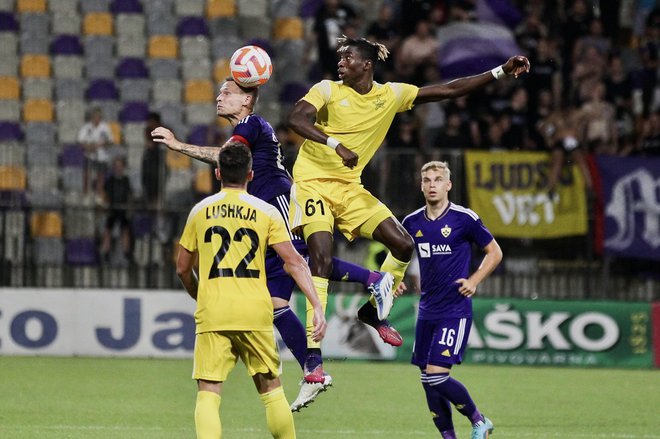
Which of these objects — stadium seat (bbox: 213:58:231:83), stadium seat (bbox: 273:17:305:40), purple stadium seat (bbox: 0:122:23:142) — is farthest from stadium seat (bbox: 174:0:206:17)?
purple stadium seat (bbox: 0:122:23:142)

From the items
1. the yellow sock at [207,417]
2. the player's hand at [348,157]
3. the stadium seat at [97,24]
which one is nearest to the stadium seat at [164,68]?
the stadium seat at [97,24]

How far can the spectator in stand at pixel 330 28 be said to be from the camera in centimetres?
2000

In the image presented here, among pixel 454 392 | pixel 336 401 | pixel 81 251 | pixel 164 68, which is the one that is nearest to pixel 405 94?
pixel 454 392

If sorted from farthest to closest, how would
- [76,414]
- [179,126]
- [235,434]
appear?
[179,126] → [76,414] → [235,434]

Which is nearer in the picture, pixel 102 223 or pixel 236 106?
pixel 236 106

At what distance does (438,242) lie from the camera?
1062 centimetres

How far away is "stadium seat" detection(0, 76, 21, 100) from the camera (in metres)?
20.6

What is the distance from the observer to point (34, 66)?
2103 centimetres

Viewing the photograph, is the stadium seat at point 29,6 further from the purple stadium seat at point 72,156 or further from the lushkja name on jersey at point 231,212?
the lushkja name on jersey at point 231,212

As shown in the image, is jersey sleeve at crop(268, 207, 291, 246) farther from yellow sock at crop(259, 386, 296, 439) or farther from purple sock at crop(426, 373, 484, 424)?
purple sock at crop(426, 373, 484, 424)

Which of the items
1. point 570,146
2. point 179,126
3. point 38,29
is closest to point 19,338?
point 179,126

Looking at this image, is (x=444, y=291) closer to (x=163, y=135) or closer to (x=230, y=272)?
(x=163, y=135)

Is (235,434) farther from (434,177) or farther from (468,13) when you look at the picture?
(468,13)

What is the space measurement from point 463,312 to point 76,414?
4.11 meters
